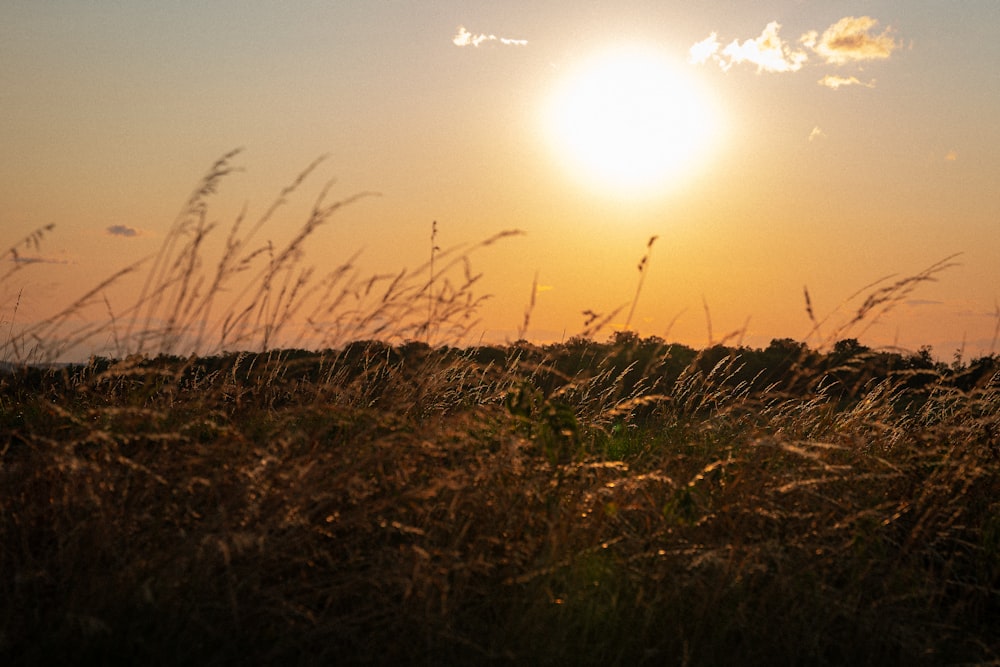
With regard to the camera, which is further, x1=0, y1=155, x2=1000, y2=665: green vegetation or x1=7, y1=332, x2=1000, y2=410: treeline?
x1=7, y1=332, x2=1000, y2=410: treeline

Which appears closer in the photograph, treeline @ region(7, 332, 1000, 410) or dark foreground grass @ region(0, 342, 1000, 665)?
dark foreground grass @ region(0, 342, 1000, 665)

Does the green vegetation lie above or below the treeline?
below

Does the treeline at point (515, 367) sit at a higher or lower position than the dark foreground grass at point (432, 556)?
higher

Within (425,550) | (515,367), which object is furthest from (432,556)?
(515,367)

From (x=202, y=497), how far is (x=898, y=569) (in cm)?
342

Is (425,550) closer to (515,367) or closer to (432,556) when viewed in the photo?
(432,556)

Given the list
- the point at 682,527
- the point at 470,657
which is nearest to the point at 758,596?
the point at 682,527

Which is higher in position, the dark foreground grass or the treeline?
the treeline

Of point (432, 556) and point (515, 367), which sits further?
point (515, 367)

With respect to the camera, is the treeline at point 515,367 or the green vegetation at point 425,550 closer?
the green vegetation at point 425,550

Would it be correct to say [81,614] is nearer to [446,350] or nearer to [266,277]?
[266,277]

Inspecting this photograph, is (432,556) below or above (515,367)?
below

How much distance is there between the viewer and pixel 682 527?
420 centimetres

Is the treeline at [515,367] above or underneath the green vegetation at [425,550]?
above
